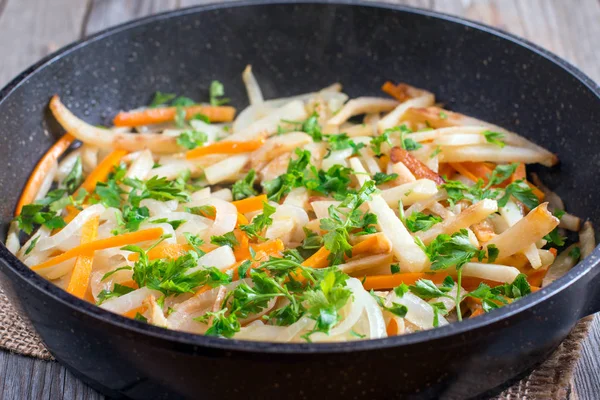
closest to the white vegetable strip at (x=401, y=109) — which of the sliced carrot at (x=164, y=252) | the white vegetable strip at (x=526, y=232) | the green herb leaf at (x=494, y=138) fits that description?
the green herb leaf at (x=494, y=138)

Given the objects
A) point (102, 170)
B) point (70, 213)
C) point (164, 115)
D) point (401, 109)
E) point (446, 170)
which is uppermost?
point (401, 109)

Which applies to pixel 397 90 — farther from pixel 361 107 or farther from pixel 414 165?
pixel 414 165

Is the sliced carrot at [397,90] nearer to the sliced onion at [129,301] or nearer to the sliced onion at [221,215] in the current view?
the sliced onion at [221,215]

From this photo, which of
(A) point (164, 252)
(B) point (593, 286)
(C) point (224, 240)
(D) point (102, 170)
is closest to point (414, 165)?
(C) point (224, 240)

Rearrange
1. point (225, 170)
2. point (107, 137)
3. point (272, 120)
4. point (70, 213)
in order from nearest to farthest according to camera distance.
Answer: point (70, 213), point (225, 170), point (107, 137), point (272, 120)

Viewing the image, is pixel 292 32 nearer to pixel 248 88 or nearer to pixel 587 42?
pixel 248 88

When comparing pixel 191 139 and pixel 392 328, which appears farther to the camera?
pixel 191 139

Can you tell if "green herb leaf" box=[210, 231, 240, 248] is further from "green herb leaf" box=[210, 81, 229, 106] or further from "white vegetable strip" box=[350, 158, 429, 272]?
"green herb leaf" box=[210, 81, 229, 106]
